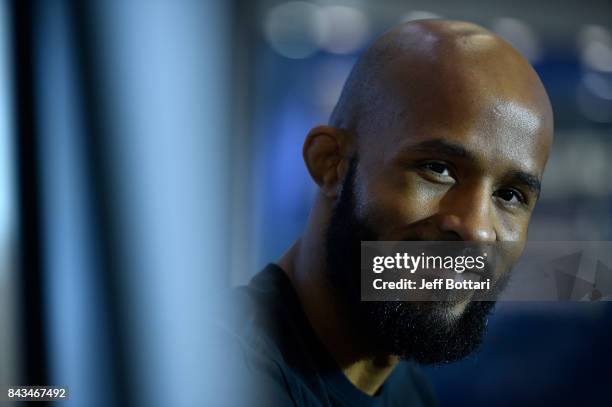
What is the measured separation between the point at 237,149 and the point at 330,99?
166mm

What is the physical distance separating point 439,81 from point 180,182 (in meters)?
0.43

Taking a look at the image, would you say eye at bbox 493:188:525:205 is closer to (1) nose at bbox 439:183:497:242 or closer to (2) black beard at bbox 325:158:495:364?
(1) nose at bbox 439:183:497:242

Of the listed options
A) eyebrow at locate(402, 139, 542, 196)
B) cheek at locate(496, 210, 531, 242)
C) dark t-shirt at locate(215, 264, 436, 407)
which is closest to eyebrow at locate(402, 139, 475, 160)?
eyebrow at locate(402, 139, 542, 196)

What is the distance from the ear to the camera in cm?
105

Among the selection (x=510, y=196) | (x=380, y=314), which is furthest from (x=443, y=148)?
(x=380, y=314)

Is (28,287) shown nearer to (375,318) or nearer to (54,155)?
(54,155)

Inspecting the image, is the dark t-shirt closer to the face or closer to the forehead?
the face

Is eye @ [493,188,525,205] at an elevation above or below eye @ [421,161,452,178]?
below

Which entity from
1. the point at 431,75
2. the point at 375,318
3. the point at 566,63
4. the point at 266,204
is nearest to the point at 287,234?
the point at 266,204

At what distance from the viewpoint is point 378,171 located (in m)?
1.00

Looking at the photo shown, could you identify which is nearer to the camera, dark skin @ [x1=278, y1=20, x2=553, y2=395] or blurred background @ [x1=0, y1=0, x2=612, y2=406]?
dark skin @ [x1=278, y1=20, x2=553, y2=395]

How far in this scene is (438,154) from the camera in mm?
980

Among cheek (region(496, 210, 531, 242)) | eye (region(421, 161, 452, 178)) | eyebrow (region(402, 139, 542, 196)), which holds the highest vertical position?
eyebrow (region(402, 139, 542, 196))

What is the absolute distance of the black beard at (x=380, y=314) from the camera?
3.39 ft
